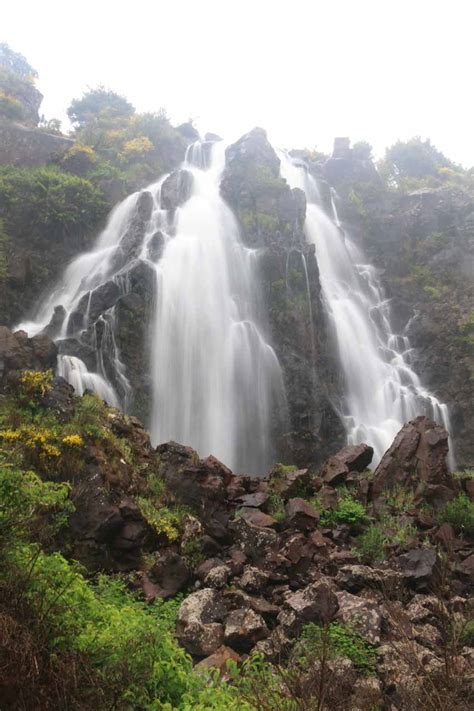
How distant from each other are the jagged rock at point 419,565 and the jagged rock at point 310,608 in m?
1.69

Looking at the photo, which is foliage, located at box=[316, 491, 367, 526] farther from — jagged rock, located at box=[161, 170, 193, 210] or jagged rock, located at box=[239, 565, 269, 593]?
jagged rock, located at box=[161, 170, 193, 210]

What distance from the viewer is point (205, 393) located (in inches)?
685

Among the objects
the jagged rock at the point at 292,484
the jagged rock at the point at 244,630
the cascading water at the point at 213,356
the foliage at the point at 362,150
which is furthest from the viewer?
the foliage at the point at 362,150

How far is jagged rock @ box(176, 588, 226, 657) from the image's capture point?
568 cm

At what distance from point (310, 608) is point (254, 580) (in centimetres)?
111

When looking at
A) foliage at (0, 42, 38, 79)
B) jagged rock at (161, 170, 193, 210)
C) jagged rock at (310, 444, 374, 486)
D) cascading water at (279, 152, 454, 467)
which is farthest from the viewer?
foliage at (0, 42, 38, 79)

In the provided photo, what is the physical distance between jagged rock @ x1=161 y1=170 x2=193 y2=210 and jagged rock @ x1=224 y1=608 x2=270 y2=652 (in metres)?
22.4

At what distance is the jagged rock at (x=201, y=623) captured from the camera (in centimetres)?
568

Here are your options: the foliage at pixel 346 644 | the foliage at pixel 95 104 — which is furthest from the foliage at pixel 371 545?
the foliage at pixel 95 104

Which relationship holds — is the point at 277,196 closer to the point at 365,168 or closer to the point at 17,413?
the point at 365,168

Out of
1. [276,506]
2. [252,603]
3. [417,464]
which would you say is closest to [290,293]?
[417,464]

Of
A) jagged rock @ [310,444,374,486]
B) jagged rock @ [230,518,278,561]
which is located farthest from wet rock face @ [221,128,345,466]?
jagged rock @ [230,518,278,561]

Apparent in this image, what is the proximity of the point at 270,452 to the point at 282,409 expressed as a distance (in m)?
1.80

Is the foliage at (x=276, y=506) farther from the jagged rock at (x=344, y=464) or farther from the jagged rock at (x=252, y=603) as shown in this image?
the jagged rock at (x=252, y=603)
